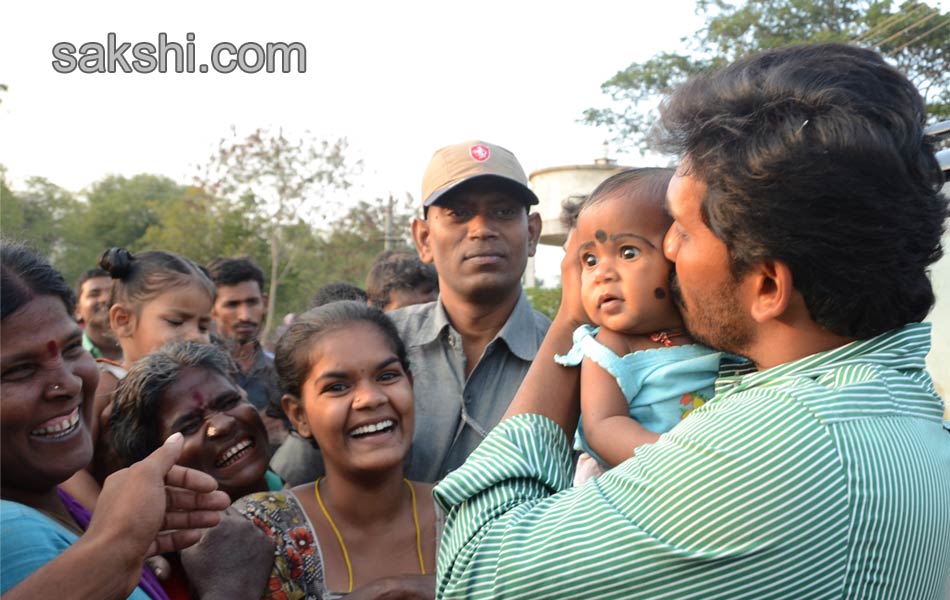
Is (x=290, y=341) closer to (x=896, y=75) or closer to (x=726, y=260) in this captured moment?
(x=726, y=260)

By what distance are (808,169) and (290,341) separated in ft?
6.28

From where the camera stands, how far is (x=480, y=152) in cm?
349

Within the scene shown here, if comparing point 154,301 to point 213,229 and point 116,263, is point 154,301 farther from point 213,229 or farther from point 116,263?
point 213,229

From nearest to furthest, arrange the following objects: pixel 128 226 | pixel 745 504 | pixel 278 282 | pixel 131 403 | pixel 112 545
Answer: pixel 745 504 → pixel 112 545 → pixel 131 403 → pixel 278 282 → pixel 128 226

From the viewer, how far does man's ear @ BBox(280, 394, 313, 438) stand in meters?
2.82

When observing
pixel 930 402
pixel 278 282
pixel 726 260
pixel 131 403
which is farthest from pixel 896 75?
pixel 278 282

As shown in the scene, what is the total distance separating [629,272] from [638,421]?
0.36 metres

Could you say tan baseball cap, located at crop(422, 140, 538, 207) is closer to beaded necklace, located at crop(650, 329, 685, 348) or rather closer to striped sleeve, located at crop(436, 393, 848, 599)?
beaded necklace, located at crop(650, 329, 685, 348)

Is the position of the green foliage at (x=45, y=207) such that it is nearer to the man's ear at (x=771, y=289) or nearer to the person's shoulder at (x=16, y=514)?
the person's shoulder at (x=16, y=514)

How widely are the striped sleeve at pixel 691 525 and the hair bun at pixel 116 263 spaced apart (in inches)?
133

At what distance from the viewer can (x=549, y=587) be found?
1.33 metres

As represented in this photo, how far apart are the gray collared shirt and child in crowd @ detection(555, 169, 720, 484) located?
0.96 m

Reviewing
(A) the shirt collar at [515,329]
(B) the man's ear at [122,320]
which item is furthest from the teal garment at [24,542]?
(B) the man's ear at [122,320]

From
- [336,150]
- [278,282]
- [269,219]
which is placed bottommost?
[278,282]
